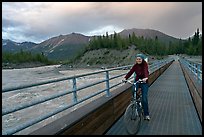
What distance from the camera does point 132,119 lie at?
511cm

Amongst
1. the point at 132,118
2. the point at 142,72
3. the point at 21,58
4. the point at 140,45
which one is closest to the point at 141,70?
the point at 142,72

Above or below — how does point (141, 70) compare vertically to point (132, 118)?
above

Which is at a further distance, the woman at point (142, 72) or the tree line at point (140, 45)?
the tree line at point (140, 45)

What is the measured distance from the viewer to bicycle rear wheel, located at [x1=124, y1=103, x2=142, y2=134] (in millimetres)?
5034

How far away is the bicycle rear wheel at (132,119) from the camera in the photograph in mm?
5034

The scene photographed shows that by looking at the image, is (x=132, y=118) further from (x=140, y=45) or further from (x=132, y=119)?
(x=140, y=45)

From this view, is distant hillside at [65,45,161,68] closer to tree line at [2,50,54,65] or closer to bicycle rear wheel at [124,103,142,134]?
tree line at [2,50,54,65]

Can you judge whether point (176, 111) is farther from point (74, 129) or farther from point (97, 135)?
point (74, 129)

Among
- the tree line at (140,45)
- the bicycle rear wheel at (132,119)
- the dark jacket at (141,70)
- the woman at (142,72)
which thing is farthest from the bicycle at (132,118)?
the tree line at (140,45)

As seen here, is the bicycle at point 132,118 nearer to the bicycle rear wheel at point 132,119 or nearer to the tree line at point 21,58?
the bicycle rear wheel at point 132,119

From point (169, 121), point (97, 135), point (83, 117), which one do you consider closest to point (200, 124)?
point (169, 121)

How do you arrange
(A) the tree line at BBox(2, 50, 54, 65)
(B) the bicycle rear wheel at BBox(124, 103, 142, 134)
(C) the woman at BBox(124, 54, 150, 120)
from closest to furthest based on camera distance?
(B) the bicycle rear wheel at BBox(124, 103, 142, 134) → (C) the woman at BBox(124, 54, 150, 120) → (A) the tree line at BBox(2, 50, 54, 65)

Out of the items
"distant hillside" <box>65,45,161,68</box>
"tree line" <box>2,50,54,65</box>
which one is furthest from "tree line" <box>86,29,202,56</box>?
"tree line" <box>2,50,54,65</box>

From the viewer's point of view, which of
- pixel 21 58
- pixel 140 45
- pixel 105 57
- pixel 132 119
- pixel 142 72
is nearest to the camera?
pixel 132 119
